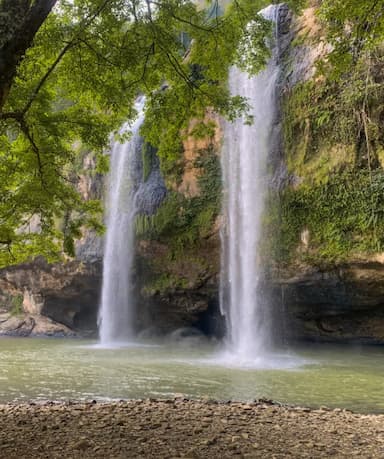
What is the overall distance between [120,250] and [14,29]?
15.7 m

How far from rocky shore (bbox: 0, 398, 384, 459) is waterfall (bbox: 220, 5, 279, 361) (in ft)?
29.8

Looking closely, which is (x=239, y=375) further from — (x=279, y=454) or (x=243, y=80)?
(x=243, y=80)

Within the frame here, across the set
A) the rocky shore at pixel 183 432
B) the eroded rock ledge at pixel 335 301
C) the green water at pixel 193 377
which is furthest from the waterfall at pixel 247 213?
the rocky shore at pixel 183 432

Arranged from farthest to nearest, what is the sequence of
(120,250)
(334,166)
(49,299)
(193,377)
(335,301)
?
(49,299) < (120,250) < (335,301) < (334,166) < (193,377)

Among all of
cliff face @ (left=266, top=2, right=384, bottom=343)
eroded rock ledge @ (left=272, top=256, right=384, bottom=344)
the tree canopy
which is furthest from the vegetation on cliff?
the tree canopy

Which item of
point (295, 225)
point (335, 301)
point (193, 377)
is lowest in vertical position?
point (193, 377)

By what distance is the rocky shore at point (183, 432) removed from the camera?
377 cm

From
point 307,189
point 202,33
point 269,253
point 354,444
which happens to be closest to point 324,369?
point 269,253

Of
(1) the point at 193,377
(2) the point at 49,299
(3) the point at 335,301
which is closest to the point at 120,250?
(2) the point at 49,299

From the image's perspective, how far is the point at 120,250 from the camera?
744 inches

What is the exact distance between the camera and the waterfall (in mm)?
15086

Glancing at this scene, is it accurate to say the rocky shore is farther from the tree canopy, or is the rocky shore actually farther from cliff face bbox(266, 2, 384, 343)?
cliff face bbox(266, 2, 384, 343)

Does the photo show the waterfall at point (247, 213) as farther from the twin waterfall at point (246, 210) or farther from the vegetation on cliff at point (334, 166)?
the vegetation on cliff at point (334, 166)

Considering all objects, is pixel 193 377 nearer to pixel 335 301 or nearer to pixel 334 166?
pixel 335 301
